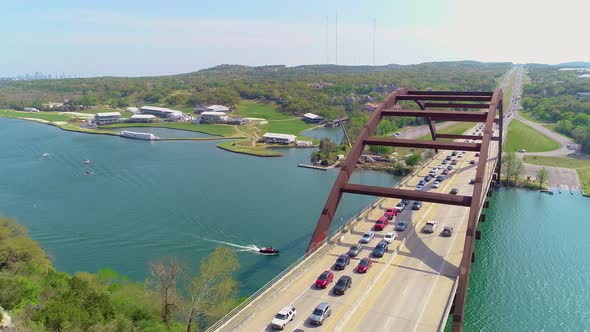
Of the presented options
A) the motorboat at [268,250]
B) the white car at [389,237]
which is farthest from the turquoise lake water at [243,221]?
the white car at [389,237]

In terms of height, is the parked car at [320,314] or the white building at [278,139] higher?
the parked car at [320,314]

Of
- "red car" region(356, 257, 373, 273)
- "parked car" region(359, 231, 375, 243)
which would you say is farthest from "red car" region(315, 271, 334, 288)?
"parked car" region(359, 231, 375, 243)

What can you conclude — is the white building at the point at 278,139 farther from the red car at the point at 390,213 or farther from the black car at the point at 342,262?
the black car at the point at 342,262

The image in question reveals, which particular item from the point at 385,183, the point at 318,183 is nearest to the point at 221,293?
the point at 318,183

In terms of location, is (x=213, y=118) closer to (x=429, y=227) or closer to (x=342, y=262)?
(x=429, y=227)

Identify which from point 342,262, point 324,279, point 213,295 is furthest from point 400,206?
point 213,295

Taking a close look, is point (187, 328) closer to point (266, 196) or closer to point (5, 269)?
point (5, 269)
